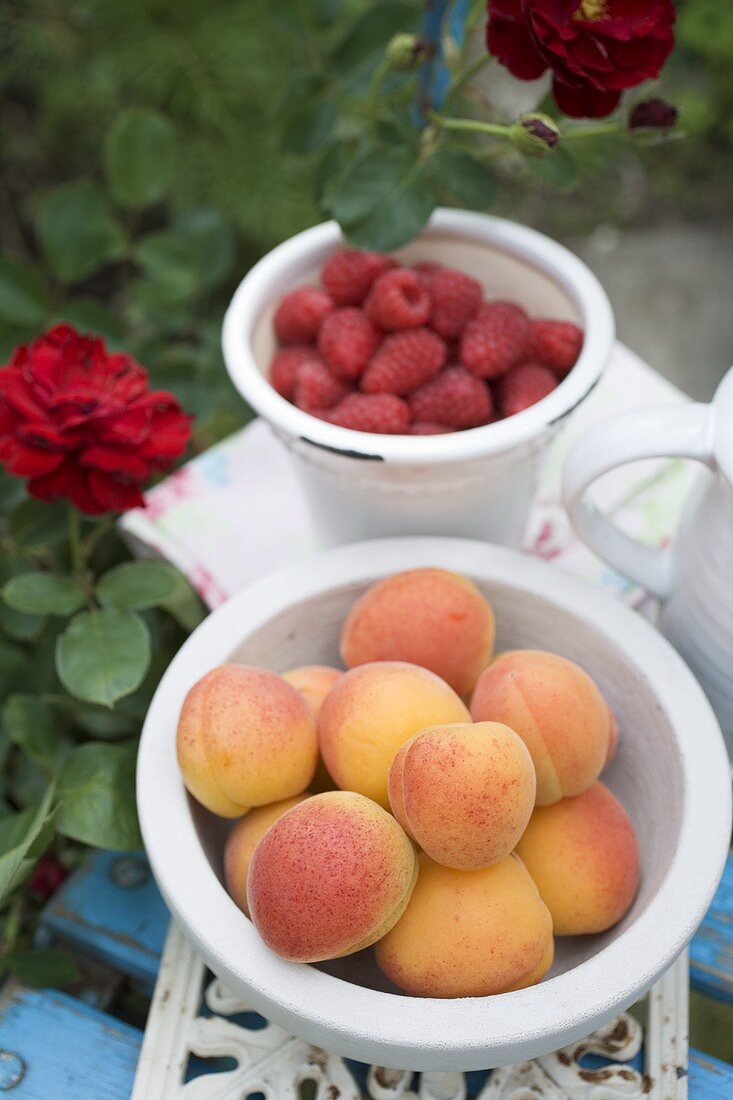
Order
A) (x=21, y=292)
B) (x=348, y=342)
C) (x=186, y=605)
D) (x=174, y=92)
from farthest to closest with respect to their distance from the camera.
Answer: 1. (x=174, y=92)
2. (x=21, y=292)
3. (x=186, y=605)
4. (x=348, y=342)

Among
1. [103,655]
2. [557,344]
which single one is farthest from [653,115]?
[103,655]

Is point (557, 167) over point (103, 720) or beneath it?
over

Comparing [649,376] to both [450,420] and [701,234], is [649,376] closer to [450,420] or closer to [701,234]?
[450,420]

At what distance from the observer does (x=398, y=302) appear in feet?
2.15

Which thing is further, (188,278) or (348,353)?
(188,278)

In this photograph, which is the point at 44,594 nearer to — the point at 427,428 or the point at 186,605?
the point at 186,605

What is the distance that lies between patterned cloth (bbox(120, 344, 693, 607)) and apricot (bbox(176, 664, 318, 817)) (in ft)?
0.78

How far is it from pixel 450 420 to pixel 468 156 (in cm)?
19

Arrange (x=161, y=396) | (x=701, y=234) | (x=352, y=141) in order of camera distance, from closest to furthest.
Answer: (x=161, y=396), (x=352, y=141), (x=701, y=234)

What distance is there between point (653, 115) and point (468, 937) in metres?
0.48

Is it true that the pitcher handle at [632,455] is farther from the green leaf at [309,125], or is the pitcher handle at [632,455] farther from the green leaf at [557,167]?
the green leaf at [309,125]

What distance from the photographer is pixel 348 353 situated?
66cm

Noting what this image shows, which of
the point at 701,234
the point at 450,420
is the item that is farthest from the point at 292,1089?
the point at 701,234

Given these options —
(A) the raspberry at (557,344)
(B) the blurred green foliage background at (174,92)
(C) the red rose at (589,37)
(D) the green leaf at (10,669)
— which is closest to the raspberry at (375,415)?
(A) the raspberry at (557,344)
